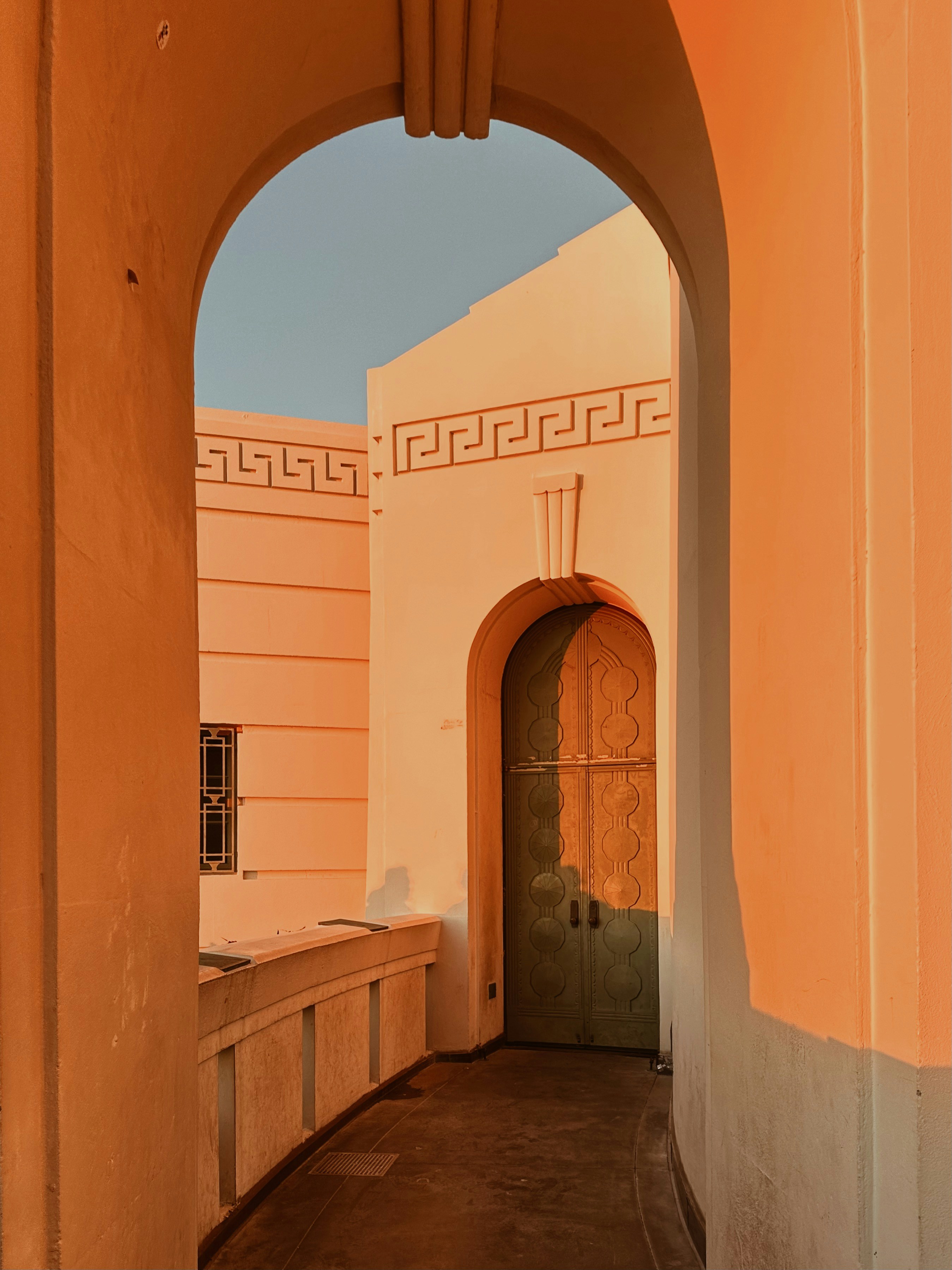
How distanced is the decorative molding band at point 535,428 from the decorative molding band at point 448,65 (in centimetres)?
444

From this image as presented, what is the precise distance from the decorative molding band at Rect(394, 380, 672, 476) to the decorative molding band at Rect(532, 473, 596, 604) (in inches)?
12.6

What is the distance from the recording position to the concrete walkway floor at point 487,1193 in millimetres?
4758

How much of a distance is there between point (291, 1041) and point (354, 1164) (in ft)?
2.60

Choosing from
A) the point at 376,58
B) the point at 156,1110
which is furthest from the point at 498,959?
the point at 376,58

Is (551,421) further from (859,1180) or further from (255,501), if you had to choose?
(859,1180)

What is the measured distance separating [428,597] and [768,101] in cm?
649

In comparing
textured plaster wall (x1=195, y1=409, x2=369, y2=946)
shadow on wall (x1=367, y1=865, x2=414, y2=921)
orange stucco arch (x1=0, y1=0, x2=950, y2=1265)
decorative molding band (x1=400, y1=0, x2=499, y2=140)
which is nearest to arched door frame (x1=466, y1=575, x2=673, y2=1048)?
shadow on wall (x1=367, y1=865, x2=414, y2=921)

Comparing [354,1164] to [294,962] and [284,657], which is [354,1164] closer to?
[294,962]

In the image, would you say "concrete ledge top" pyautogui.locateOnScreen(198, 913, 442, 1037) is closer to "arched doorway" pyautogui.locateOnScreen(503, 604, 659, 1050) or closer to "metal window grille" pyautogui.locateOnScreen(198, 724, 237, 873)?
"arched doorway" pyautogui.locateOnScreen(503, 604, 659, 1050)

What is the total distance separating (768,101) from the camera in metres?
3.01

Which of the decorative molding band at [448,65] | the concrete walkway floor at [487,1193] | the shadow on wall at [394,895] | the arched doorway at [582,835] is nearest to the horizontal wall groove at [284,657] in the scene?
the arched doorway at [582,835]

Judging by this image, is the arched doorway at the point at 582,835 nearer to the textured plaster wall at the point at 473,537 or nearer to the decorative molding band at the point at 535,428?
the textured plaster wall at the point at 473,537

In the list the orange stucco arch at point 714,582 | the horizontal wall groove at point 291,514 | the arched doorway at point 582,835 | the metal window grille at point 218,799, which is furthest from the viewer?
the horizontal wall groove at point 291,514

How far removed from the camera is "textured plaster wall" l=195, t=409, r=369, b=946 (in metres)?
9.20
